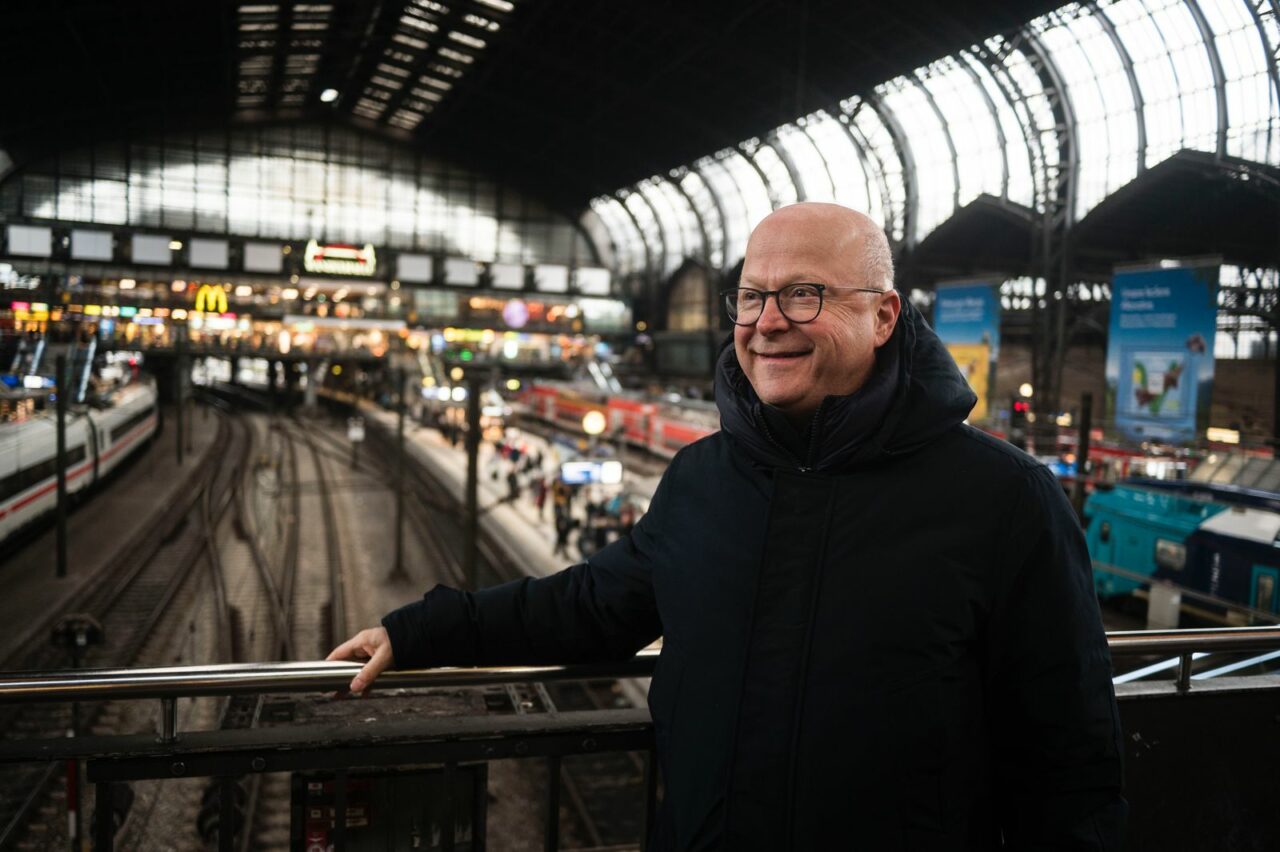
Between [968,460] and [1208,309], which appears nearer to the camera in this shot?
[968,460]

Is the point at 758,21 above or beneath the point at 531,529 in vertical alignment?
above

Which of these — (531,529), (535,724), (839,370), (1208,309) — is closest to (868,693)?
(839,370)

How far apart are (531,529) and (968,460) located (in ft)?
67.6

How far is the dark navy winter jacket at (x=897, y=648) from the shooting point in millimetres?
1646

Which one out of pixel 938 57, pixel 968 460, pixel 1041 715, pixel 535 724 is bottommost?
pixel 535 724

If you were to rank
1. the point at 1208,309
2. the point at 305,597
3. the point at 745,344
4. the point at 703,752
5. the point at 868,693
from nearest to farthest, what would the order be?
the point at 868,693 < the point at 703,752 < the point at 745,344 < the point at 1208,309 < the point at 305,597

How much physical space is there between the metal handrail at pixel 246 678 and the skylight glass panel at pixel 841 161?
122ft

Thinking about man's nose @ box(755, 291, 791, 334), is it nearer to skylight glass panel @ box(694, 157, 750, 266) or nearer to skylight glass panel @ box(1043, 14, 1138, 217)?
skylight glass panel @ box(1043, 14, 1138, 217)

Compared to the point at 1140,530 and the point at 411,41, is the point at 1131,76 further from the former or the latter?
the point at 411,41

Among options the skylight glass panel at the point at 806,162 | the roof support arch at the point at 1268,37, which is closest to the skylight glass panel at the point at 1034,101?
the roof support arch at the point at 1268,37

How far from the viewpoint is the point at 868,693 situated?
5.38 feet

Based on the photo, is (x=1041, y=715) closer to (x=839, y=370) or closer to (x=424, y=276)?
(x=839, y=370)

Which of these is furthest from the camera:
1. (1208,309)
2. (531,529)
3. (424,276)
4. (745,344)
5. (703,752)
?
(424,276)

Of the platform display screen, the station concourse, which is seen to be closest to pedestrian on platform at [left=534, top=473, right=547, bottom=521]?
the station concourse
